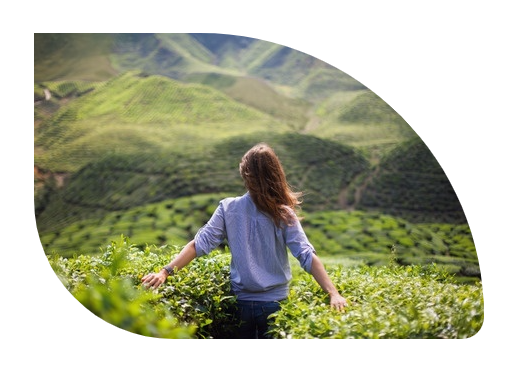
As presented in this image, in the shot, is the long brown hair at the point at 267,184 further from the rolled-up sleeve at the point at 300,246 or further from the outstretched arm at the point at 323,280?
the outstretched arm at the point at 323,280

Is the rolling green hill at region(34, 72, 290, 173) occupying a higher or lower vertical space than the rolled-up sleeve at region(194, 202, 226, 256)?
higher

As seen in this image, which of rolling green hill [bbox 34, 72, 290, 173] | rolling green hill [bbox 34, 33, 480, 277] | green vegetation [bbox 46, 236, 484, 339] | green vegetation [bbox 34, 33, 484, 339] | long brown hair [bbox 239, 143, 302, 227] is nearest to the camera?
green vegetation [bbox 46, 236, 484, 339]

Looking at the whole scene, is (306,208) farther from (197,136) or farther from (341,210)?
(197,136)

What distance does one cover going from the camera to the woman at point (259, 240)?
274 centimetres

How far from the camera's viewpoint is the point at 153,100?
1227 centimetres

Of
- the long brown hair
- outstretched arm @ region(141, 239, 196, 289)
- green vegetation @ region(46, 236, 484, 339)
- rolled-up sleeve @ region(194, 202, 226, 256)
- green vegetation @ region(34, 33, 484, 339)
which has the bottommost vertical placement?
green vegetation @ region(46, 236, 484, 339)

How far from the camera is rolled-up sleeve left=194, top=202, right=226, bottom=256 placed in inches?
109

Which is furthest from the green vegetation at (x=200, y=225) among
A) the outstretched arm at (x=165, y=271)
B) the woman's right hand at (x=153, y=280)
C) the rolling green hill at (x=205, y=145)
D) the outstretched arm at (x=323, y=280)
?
the woman's right hand at (x=153, y=280)

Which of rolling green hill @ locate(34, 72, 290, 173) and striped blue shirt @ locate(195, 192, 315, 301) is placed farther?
rolling green hill @ locate(34, 72, 290, 173)

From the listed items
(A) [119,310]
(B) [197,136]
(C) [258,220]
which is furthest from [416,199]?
(A) [119,310]

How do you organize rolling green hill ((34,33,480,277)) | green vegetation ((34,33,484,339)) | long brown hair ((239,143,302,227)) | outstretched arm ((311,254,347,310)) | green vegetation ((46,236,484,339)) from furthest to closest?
rolling green hill ((34,33,480,277)), green vegetation ((34,33,484,339)), long brown hair ((239,143,302,227)), outstretched arm ((311,254,347,310)), green vegetation ((46,236,484,339))

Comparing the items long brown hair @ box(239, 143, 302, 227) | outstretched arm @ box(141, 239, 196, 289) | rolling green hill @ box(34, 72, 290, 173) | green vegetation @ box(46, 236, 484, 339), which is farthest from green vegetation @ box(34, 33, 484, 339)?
long brown hair @ box(239, 143, 302, 227)

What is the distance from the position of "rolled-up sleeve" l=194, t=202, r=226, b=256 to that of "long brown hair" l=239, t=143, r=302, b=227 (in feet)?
0.73

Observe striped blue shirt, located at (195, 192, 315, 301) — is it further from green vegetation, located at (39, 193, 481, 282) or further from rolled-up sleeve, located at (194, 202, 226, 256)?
green vegetation, located at (39, 193, 481, 282)
